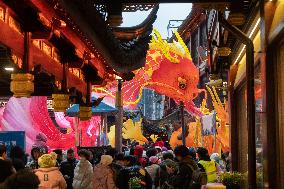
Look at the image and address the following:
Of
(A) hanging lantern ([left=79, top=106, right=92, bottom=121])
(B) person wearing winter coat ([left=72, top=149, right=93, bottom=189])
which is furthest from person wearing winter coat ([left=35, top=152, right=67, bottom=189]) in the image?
(A) hanging lantern ([left=79, top=106, right=92, bottom=121])

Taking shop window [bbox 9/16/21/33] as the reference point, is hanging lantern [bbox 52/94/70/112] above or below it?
below

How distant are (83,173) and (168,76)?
17.6 m

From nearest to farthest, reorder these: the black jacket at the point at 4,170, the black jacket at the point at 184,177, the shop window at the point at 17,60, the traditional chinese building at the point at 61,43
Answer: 1. the black jacket at the point at 4,170
2. the traditional chinese building at the point at 61,43
3. the shop window at the point at 17,60
4. the black jacket at the point at 184,177

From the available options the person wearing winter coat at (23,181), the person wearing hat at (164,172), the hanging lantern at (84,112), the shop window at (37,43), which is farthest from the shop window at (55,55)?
the person wearing winter coat at (23,181)

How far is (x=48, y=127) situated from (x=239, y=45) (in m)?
12.0

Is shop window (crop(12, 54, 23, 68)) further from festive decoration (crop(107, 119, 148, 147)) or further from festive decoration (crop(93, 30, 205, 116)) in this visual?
festive decoration (crop(107, 119, 148, 147))

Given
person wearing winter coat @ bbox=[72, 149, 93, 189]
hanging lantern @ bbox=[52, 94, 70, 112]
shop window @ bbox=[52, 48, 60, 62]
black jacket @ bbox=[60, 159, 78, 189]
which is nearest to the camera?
shop window @ bbox=[52, 48, 60, 62]

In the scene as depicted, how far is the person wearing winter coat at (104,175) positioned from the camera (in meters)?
10.5

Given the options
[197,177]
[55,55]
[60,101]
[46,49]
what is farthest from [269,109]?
[60,101]

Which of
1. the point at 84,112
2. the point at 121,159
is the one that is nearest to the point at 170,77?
the point at 84,112

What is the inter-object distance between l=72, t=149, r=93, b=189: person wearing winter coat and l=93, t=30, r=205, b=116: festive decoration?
15366mm

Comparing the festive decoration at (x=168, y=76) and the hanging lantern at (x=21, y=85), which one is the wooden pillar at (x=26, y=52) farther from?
the festive decoration at (x=168, y=76)

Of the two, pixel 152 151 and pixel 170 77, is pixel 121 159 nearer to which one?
pixel 152 151

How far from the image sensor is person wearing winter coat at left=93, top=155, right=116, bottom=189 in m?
10.5
